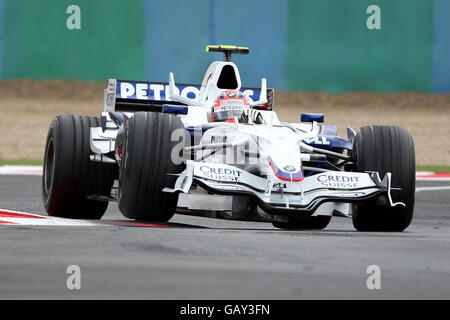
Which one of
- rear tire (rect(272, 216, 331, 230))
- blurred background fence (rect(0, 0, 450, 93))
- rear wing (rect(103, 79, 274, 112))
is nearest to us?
rear tire (rect(272, 216, 331, 230))

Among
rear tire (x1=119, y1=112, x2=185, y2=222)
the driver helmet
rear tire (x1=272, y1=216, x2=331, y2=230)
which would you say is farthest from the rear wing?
rear tire (x1=119, y1=112, x2=185, y2=222)

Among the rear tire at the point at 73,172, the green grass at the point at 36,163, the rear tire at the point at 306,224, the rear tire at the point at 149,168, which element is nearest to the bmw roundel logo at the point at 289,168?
the rear tire at the point at 149,168

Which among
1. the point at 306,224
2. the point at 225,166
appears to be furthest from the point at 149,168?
the point at 306,224

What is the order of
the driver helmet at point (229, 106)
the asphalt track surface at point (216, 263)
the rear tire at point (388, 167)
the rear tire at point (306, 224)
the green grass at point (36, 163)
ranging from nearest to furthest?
1. the asphalt track surface at point (216, 263)
2. the rear tire at point (388, 167)
3. the driver helmet at point (229, 106)
4. the rear tire at point (306, 224)
5. the green grass at point (36, 163)

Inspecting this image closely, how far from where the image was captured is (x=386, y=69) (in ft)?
75.3

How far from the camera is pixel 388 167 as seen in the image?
9.23 metres

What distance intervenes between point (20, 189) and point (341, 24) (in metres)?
10.7

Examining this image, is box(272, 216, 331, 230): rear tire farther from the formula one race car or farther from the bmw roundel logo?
the bmw roundel logo

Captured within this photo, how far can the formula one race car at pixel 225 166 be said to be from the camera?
338 inches

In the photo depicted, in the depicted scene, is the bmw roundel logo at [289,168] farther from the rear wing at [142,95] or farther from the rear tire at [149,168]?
the rear wing at [142,95]

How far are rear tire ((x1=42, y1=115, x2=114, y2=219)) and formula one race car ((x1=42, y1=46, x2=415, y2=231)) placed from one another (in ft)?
0.03

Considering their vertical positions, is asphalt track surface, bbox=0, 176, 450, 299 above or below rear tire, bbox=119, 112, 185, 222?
below

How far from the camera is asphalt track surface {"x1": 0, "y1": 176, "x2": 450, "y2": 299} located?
512cm
